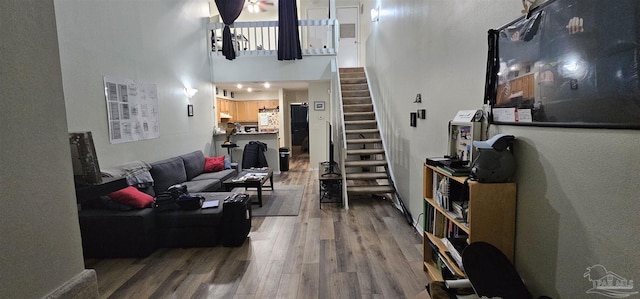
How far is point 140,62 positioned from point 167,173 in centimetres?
162

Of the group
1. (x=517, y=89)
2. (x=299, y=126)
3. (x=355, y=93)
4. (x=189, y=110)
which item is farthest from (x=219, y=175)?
(x=299, y=126)

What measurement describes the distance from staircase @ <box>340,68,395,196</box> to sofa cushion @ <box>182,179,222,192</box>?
2094 mm

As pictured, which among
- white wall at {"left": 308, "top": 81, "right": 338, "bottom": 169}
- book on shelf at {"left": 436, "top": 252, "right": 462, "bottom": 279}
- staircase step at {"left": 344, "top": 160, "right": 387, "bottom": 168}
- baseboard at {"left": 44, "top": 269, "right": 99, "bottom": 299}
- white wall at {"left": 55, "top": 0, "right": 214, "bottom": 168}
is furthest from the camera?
white wall at {"left": 308, "top": 81, "right": 338, "bottom": 169}

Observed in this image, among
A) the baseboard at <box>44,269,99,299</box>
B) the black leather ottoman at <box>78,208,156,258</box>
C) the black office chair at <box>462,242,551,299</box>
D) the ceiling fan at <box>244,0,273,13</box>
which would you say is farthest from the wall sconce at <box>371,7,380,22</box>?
the baseboard at <box>44,269,99,299</box>

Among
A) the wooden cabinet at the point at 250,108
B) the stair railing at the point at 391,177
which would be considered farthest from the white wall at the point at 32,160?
the wooden cabinet at the point at 250,108

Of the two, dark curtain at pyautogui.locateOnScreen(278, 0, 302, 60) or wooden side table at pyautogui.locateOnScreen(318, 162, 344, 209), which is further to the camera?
dark curtain at pyautogui.locateOnScreen(278, 0, 302, 60)

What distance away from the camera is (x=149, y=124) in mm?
4266

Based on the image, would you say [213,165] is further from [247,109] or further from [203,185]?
[247,109]

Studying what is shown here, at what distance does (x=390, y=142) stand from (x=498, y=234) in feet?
10.3

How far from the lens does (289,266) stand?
106 inches

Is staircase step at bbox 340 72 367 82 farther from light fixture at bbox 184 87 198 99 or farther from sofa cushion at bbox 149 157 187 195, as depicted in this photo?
sofa cushion at bbox 149 157 187 195

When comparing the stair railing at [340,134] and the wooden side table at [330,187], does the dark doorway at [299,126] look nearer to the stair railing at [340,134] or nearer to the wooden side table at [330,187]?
the stair railing at [340,134]

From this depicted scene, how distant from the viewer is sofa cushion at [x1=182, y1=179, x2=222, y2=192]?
414 centimetres

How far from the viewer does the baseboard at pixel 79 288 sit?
886mm
